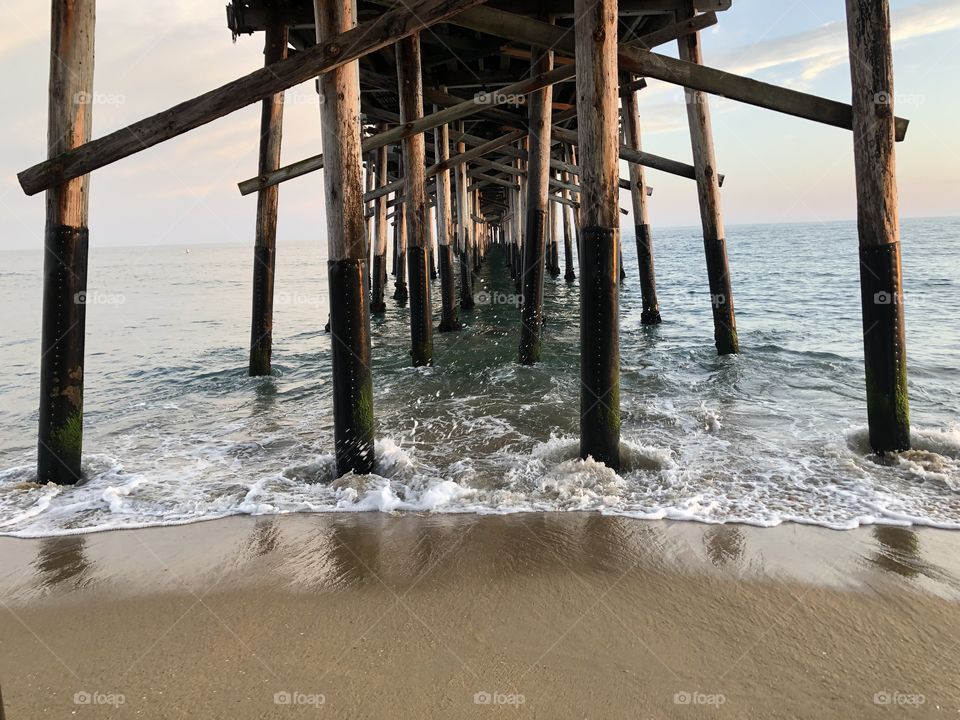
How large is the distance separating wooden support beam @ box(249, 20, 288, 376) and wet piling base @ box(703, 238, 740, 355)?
4.67m

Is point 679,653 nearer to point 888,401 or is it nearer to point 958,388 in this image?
point 888,401

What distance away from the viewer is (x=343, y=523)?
3.26 m

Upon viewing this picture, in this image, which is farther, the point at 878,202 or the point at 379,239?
the point at 379,239

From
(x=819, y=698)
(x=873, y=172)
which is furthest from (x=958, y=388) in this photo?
(x=819, y=698)

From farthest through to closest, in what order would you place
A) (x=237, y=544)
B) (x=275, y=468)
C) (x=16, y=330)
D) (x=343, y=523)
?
1. (x=16, y=330)
2. (x=275, y=468)
3. (x=343, y=523)
4. (x=237, y=544)

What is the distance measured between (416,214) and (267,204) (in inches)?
68.6

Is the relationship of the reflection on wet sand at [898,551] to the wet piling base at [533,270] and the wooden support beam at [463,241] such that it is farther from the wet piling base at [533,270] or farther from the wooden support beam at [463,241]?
the wooden support beam at [463,241]

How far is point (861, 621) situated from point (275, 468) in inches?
135

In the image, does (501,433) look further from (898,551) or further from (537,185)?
(537,185)

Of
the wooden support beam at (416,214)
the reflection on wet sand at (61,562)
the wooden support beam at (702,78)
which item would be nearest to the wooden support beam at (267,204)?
the wooden support beam at (416,214)

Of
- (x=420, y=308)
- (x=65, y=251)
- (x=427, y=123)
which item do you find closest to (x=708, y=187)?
(x=427, y=123)

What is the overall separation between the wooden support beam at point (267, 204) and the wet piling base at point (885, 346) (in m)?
5.21

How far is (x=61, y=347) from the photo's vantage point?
374cm

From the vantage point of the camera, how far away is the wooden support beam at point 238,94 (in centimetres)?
338
